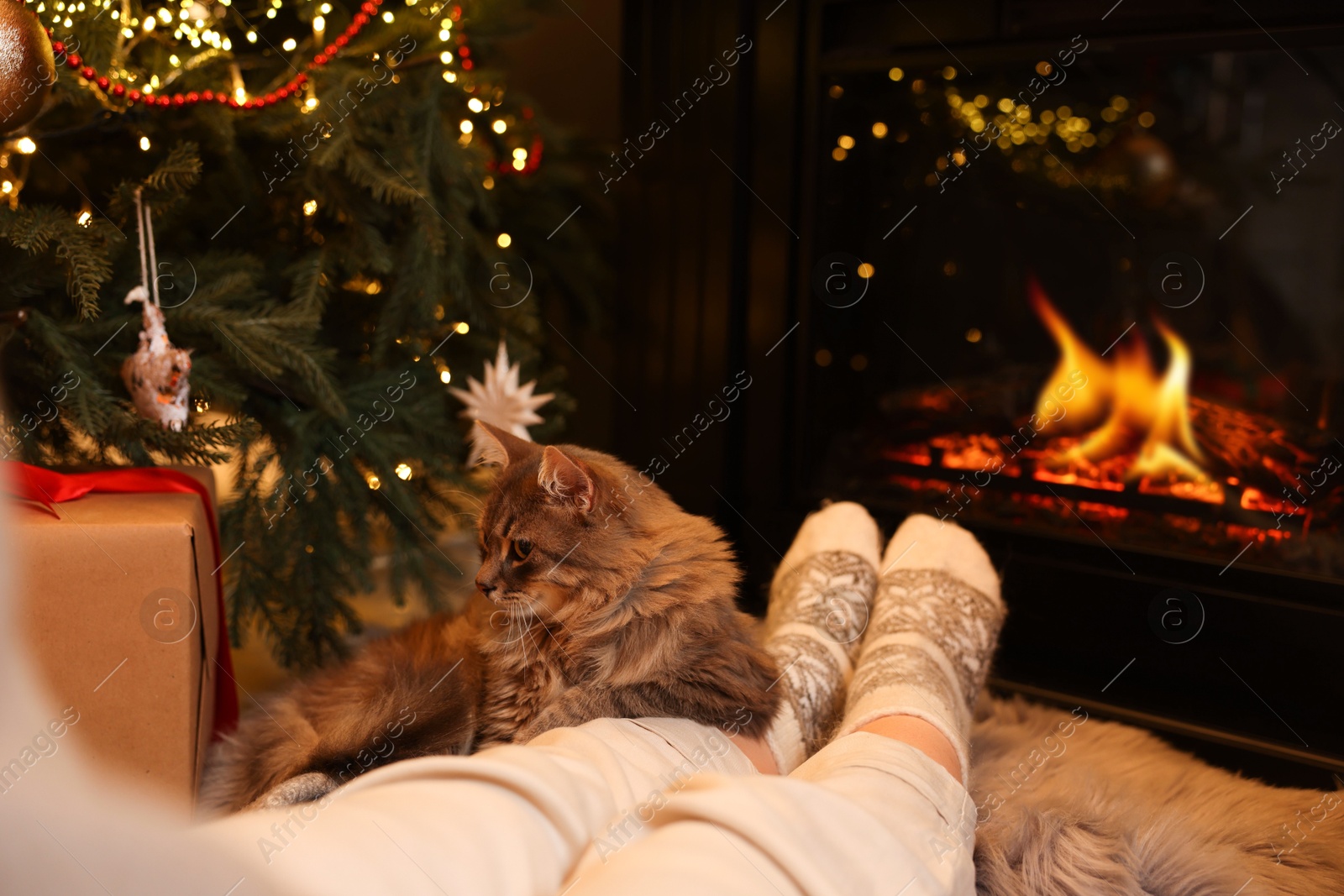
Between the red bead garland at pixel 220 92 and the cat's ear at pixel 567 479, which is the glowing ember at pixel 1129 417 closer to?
the cat's ear at pixel 567 479

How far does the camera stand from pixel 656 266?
187 centimetres

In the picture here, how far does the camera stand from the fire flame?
148cm

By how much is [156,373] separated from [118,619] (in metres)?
0.34

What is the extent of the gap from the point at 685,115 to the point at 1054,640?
3.85ft

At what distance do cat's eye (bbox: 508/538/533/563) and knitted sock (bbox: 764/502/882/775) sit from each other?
1.04ft

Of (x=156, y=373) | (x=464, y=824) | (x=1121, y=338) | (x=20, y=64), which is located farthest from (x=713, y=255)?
(x=464, y=824)

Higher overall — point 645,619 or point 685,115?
point 685,115

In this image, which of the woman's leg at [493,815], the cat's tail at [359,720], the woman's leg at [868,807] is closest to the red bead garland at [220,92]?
the cat's tail at [359,720]

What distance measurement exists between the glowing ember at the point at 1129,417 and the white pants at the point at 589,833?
937 millimetres

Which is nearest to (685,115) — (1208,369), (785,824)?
(1208,369)

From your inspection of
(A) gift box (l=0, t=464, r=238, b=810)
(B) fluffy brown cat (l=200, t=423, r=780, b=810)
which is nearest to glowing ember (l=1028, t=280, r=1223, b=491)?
(B) fluffy brown cat (l=200, t=423, r=780, b=810)

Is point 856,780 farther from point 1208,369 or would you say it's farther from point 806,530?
point 1208,369

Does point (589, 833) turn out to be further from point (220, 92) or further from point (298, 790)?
point (220, 92)

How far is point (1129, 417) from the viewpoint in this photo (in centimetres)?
153
